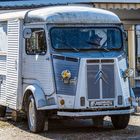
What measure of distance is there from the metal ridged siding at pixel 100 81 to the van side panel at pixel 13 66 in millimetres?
1818

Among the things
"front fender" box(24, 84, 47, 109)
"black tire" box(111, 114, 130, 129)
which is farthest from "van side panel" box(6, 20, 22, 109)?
"black tire" box(111, 114, 130, 129)

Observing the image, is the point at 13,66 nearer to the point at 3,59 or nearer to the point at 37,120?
the point at 3,59

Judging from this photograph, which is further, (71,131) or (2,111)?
(2,111)

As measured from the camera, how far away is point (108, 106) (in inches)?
468

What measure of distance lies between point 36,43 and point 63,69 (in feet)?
3.14

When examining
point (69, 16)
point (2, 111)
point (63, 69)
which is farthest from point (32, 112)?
point (2, 111)

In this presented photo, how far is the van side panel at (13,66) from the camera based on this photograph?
1281cm

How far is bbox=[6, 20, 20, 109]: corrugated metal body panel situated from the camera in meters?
12.9

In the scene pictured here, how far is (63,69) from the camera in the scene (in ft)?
38.7

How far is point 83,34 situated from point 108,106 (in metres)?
1.62

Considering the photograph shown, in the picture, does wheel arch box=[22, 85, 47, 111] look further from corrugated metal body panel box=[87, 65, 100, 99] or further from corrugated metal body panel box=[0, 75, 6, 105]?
corrugated metal body panel box=[0, 75, 6, 105]

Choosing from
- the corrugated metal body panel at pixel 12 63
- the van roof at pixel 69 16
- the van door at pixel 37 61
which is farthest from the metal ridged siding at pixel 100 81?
the corrugated metal body panel at pixel 12 63

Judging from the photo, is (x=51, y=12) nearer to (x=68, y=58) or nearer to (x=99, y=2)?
(x=68, y=58)

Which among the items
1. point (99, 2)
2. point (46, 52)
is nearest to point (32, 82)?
point (46, 52)
